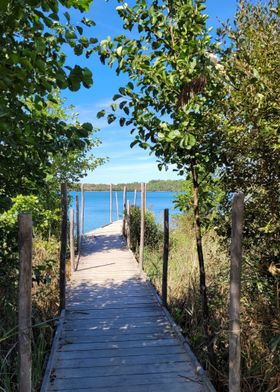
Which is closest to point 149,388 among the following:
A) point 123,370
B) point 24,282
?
point 123,370

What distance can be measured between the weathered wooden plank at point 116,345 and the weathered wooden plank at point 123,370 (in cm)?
45

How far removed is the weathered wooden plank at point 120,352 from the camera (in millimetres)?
4035

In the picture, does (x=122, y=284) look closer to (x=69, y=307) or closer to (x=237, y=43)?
(x=69, y=307)

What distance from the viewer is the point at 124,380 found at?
3.51 metres

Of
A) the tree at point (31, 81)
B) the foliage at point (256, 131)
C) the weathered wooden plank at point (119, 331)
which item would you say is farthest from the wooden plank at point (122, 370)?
the tree at point (31, 81)

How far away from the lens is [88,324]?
16.6ft

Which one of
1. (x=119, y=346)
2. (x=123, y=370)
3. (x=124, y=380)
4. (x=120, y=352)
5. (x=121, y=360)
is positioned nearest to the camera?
(x=124, y=380)

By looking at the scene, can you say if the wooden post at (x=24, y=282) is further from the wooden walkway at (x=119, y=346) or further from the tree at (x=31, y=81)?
the wooden walkway at (x=119, y=346)

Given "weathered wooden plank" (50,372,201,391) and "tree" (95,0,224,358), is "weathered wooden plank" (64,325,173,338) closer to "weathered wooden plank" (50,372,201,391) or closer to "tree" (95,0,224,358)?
"weathered wooden plank" (50,372,201,391)

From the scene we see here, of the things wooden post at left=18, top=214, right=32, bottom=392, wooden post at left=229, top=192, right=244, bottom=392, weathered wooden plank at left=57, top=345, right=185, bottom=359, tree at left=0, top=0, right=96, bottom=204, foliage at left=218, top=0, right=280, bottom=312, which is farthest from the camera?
weathered wooden plank at left=57, top=345, right=185, bottom=359

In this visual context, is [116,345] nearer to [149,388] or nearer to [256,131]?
[149,388]

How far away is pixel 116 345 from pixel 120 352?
0.20 meters

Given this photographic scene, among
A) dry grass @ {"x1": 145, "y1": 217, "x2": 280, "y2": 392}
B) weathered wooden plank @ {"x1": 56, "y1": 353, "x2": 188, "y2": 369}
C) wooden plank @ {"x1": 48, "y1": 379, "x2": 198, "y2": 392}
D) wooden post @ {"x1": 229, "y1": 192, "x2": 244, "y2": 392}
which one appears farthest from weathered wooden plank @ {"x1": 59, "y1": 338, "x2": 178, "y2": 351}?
wooden post @ {"x1": 229, "y1": 192, "x2": 244, "y2": 392}

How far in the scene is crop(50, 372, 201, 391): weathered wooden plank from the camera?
3.42m
